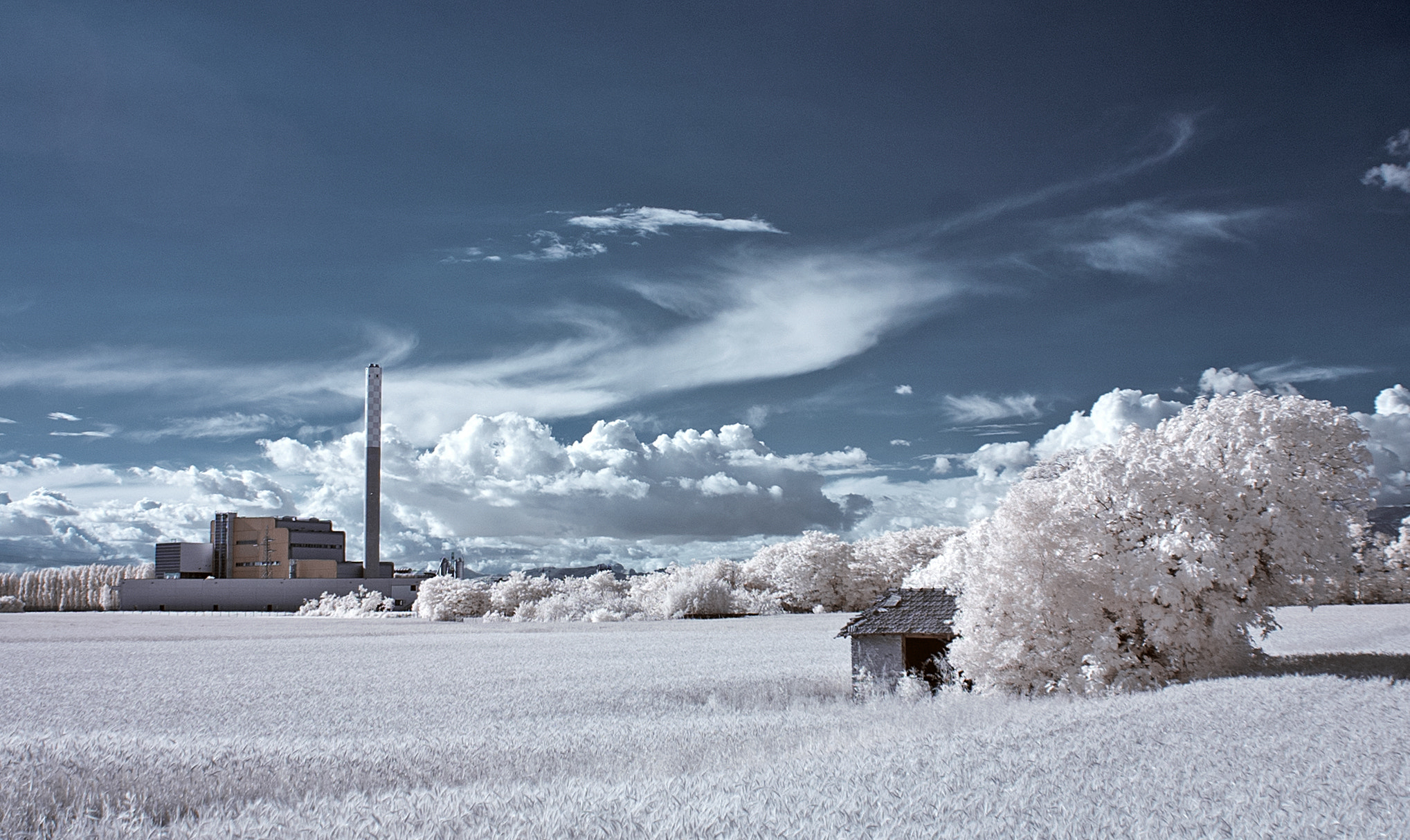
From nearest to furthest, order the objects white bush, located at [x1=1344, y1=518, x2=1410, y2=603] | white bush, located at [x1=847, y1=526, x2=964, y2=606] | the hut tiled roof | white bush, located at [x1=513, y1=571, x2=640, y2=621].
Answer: the hut tiled roof → white bush, located at [x1=1344, y1=518, x2=1410, y2=603] → white bush, located at [x1=513, y1=571, x2=640, y2=621] → white bush, located at [x1=847, y1=526, x2=964, y2=606]

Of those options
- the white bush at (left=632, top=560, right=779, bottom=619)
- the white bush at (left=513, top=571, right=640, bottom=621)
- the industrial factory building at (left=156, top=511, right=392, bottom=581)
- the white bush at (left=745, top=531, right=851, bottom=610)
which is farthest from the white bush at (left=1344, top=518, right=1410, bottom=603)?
the industrial factory building at (left=156, top=511, right=392, bottom=581)

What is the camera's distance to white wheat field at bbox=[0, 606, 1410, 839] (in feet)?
26.3

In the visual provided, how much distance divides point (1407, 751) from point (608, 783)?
9480 mm

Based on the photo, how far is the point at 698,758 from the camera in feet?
41.8

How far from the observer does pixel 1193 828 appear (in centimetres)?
757

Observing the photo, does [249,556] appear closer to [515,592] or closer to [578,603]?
[515,592]

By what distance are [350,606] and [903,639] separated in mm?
72541

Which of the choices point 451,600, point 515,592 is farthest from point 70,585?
point 515,592

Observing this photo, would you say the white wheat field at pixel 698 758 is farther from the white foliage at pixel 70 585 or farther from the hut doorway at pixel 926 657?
the white foliage at pixel 70 585

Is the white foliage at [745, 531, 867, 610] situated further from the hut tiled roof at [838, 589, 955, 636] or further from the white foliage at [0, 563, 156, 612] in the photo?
the white foliage at [0, 563, 156, 612]

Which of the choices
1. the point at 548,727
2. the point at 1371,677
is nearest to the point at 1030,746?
the point at 548,727

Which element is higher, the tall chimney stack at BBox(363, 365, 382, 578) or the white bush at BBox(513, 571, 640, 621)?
the tall chimney stack at BBox(363, 365, 382, 578)

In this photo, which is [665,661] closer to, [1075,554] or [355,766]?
[1075,554]

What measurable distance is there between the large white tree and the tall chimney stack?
288 ft
